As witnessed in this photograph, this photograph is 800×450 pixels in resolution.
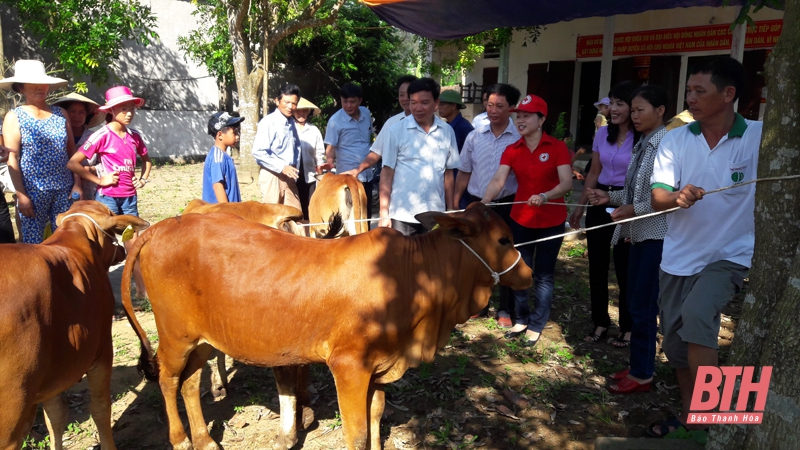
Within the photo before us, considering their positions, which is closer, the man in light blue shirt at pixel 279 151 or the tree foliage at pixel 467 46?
the man in light blue shirt at pixel 279 151

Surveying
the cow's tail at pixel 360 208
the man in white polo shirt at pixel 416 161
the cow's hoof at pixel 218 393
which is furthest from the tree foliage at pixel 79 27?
the cow's hoof at pixel 218 393

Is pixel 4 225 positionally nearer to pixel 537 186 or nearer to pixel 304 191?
pixel 304 191

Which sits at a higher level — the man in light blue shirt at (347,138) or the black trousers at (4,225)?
the man in light blue shirt at (347,138)

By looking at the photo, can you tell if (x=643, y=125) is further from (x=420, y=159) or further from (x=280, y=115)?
(x=280, y=115)

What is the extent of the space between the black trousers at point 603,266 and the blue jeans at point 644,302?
650mm

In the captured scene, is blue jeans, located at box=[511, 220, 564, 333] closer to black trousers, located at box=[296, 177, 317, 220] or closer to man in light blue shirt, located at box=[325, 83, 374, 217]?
man in light blue shirt, located at box=[325, 83, 374, 217]

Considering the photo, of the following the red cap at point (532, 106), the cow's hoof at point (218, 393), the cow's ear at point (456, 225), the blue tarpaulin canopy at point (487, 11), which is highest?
the blue tarpaulin canopy at point (487, 11)

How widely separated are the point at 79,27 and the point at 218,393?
1113 centimetres

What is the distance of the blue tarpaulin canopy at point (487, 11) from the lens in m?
6.74

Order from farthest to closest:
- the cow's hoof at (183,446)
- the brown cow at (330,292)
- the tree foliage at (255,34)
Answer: the tree foliage at (255,34), the cow's hoof at (183,446), the brown cow at (330,292)

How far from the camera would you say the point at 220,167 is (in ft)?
18.0

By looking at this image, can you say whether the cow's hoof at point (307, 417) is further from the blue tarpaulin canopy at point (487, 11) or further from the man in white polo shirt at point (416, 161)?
the blue tarpaulin canopy at point (487, 11)

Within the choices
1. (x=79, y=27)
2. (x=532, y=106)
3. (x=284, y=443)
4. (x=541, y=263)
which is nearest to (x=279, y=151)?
(x=532, y=106)

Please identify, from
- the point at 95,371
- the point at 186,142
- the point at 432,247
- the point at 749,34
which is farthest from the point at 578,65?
the point at 95,371
